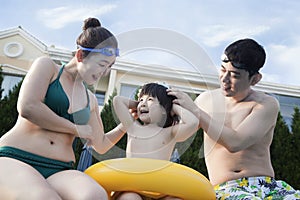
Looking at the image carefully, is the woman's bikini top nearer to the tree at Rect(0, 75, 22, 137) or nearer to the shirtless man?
the shirtless man

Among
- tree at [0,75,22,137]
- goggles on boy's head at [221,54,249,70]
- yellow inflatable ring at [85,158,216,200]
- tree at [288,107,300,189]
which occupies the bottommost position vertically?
tree at [288,107,300,189]

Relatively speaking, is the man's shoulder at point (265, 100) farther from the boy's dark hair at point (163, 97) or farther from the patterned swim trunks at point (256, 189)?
the boy's dark hair at point (163, 97)

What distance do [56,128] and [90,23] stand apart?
81 cm

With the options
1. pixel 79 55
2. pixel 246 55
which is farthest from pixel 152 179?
pixel 246 55

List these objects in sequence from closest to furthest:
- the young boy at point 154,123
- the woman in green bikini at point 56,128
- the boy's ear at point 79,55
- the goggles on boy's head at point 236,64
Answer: the woman in green bikini at point 56,128
the boy's ear at point 79,55
the young boy at point 154,123
the goggles on boy's head at point 236,64

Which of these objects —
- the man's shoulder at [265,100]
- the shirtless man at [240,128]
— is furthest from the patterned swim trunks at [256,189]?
the man's shoulder at [265,100]

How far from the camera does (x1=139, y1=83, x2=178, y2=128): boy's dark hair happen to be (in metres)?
2.85

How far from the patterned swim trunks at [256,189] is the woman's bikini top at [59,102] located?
1150mm

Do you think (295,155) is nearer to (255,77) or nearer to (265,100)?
(265,100)

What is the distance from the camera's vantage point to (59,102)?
2.59 m

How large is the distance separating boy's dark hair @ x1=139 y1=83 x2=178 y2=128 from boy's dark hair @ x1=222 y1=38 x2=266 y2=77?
658mm

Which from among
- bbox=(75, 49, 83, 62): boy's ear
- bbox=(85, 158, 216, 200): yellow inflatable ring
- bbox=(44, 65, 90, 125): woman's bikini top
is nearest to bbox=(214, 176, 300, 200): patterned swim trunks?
bbox=(85, 158, 216, 200): yellow inflatable ring

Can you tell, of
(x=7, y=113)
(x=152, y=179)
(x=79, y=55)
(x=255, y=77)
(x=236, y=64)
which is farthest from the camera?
(x=7, y=113)

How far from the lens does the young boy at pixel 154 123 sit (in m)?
2.79
